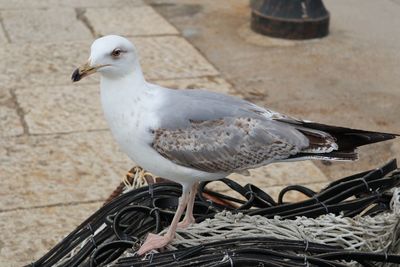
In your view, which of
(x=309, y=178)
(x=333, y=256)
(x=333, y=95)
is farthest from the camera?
(x=333, y=95)

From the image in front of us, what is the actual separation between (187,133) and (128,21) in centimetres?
454

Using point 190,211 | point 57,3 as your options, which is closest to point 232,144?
point 190,211

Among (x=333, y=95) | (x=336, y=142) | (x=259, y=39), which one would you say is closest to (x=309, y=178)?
(x=333, y=95)

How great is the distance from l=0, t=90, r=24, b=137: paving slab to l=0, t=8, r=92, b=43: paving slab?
1.16 m

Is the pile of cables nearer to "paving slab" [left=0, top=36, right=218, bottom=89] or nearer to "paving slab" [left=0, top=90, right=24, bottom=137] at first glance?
"paving slab" [left=0, top=90, right=24, bottom=137]

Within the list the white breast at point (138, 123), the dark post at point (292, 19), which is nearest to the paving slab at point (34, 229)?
the white breast at point (138, 123)

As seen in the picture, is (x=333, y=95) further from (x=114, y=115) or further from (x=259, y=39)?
(x=114, y=115)

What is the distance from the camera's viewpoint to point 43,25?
6590 mm

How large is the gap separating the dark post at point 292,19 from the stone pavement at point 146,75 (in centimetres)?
11

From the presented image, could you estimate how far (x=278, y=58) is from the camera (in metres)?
6.13

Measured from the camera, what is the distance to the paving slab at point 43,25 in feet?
20.7

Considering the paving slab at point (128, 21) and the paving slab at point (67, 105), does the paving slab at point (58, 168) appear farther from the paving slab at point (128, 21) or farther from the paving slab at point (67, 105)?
the paving slab at point (128, 21)

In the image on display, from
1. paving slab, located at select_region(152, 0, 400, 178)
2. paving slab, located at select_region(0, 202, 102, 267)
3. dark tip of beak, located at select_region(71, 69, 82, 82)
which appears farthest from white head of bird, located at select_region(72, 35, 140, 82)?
paving slab, located at select_region(152, 0, 400, 178)

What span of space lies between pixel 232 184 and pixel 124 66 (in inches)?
28.2
